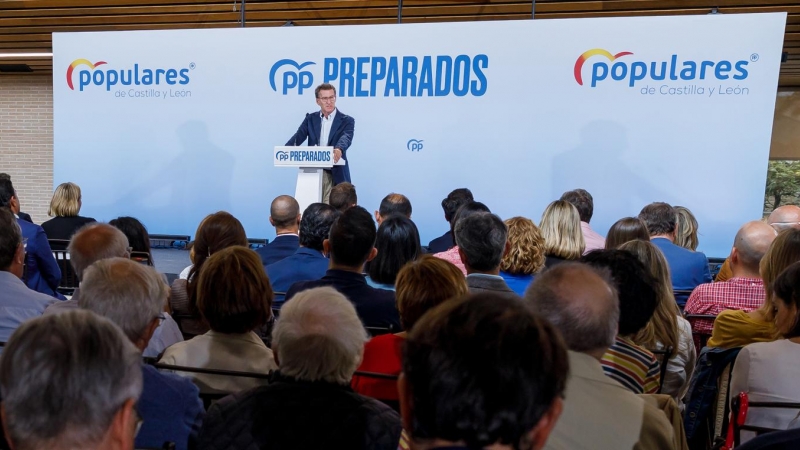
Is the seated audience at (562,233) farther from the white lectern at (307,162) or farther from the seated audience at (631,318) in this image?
the white lectern at (307,162)

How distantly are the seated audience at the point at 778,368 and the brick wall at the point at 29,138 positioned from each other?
12606 mm

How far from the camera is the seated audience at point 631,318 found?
2.01 m

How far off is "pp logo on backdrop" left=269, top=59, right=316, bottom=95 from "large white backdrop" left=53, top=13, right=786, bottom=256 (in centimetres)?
2

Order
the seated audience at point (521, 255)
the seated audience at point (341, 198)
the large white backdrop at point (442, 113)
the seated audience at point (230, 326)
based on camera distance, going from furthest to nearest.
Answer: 1. the large white backdrop at point (442, 113)
2. the seated audience at point (341, 198)
3. the seated audience at point (521, 255)
4. the seated audience at point (230, 326)

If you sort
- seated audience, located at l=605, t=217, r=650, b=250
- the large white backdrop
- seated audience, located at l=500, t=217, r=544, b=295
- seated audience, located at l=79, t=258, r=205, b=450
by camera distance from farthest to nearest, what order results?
1. the large white backdrop
2. seated audience, located at l=605, t=217, r=650, b=250
3. seated audience, located at l=500, t=217, r=544, b=295
4. seated audience, located at l=79, t=258, r=205, b=450

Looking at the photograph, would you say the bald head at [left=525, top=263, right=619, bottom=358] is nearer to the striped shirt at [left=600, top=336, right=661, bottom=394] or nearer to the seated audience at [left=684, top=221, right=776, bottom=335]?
the striped shirt at [left=600, top=336, right=661, bottom=394]

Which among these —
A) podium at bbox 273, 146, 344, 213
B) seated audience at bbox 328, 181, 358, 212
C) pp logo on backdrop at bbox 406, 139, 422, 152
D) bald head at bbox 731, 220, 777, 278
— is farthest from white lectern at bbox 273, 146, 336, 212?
bald head at bbox 731, 220, 777, 278

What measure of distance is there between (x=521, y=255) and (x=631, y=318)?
1.35 metres

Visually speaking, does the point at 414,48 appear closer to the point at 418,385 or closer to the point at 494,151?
the point at 494,151

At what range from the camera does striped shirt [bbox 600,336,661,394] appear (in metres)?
1.98

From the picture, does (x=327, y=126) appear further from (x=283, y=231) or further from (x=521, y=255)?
(x=521, y=255)

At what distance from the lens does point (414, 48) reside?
813 centimetres

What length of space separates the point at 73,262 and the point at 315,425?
1.97m

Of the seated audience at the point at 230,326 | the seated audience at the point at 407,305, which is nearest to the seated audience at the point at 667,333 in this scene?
the seated audience at the point at 407,305
